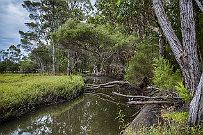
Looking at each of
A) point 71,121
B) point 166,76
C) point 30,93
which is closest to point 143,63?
point 71,121

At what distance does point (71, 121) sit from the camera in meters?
15.8

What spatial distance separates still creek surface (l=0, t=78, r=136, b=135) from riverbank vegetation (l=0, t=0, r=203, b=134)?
1.46 metres

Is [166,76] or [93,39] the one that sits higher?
[93,39]

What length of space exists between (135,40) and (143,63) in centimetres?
538

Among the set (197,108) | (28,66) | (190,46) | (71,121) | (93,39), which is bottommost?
(71,121)

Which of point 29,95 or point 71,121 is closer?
point 71,121

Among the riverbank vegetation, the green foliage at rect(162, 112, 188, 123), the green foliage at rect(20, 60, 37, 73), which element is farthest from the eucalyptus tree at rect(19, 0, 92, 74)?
the green foliage at rect(162, 112, 188, 123)

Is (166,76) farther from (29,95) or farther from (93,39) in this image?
(93,39)

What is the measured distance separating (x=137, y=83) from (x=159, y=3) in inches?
375

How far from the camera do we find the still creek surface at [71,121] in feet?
44.4

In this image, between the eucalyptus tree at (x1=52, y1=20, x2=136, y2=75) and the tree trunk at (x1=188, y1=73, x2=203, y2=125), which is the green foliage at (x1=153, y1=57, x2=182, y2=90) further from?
the eucalyptus tree at (x1=52, y1=20, x2=136, y2=75)

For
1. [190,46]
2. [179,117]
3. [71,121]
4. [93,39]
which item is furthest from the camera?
[93,39]

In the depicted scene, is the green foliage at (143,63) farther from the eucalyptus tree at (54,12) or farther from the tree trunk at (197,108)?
the eucalyptus tree at (54,12)

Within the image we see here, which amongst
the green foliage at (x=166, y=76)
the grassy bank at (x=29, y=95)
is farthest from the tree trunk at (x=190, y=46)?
the grassy bank at (x=29, y=95)
